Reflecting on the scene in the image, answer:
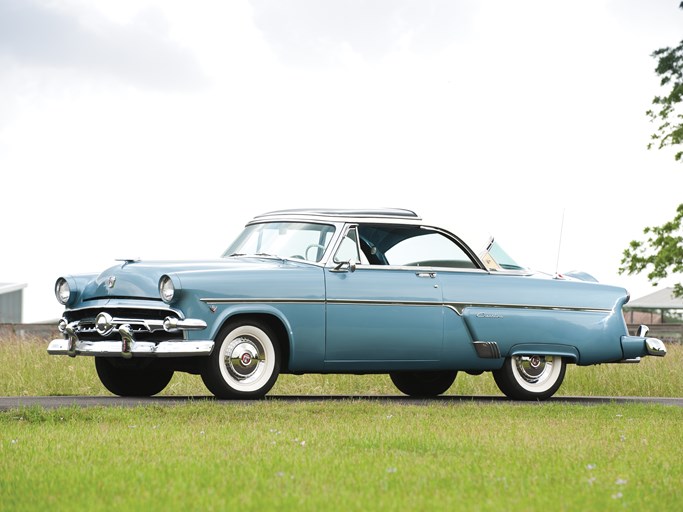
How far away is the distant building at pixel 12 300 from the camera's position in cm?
6694

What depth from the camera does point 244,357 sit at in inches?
427

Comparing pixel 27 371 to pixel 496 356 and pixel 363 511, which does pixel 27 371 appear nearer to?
pixel 496 356

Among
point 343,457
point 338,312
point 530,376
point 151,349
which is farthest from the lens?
point 530,376

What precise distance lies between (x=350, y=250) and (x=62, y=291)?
2846 mm

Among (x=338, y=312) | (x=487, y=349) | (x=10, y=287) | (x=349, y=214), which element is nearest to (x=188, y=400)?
(x=338, y=312)

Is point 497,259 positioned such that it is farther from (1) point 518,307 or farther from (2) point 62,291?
(2) point 62,291

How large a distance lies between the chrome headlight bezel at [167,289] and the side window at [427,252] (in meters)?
2.43

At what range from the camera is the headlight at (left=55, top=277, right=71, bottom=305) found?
11391mm

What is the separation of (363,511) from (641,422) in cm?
510

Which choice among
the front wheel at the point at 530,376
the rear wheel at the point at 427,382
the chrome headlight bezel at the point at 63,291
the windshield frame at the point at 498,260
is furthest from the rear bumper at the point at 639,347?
the chrome headlight bezel at the point at 63,291

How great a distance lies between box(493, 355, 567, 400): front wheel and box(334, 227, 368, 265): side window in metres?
2.10

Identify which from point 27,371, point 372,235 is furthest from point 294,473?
point 27,371

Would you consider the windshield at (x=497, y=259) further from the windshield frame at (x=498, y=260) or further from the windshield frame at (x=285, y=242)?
the windshield frame at (x=285, y=242)

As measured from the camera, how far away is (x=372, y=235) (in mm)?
11828
